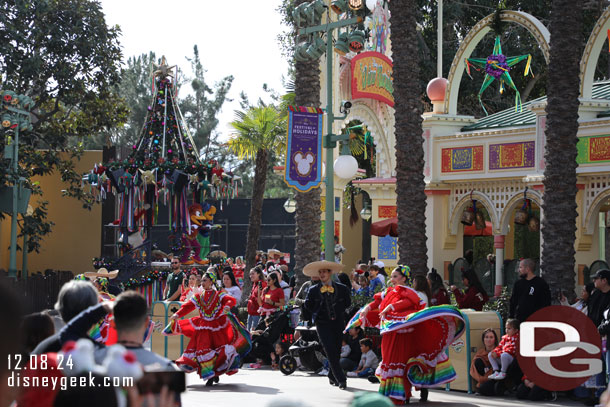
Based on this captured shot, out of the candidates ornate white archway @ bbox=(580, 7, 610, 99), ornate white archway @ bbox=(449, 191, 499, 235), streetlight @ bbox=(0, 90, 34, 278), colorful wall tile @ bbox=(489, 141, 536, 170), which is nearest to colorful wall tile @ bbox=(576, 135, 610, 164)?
ornate white archway @ bbox=(580, 7, 610, 99)

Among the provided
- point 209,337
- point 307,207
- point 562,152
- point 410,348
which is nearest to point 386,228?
point 307,207

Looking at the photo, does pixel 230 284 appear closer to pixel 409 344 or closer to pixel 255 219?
pixel 409 344

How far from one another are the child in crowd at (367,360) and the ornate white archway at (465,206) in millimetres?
6539

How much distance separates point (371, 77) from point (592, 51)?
12387mm

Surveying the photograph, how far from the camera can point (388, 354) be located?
1255cm

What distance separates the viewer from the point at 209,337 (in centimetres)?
1437

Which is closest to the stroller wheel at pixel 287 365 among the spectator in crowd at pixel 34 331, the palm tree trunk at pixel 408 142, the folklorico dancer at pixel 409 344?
the palm tree trunk at pixel 408 142

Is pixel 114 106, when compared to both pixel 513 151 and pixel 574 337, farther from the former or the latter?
pixel 574 337

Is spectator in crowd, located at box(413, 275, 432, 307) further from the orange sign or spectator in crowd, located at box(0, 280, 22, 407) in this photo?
the orange sign

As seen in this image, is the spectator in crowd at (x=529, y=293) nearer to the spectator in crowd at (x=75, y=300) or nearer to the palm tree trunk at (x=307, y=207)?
the palm tree trunk at (x=307, y=207)

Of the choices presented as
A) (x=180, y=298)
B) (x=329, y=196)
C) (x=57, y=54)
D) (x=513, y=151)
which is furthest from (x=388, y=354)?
(x=57, y=54)

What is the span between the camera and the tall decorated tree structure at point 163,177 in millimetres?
25688

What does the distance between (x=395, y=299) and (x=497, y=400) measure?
1956 millimetres

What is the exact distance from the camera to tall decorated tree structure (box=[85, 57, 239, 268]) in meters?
25.7
